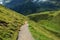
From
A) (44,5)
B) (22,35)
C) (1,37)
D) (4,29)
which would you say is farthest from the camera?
(44,5)

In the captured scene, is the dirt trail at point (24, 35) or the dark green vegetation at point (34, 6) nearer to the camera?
the dirt trail at point (24, 35)

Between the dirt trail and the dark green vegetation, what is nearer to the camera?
the dirt trail

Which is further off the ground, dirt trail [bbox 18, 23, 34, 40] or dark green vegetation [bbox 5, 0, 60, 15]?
dark green vegetation [bbox 5, 0, 60, 15]

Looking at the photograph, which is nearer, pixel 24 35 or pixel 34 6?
pixel 24 35

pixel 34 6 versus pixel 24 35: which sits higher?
pixel 34 6

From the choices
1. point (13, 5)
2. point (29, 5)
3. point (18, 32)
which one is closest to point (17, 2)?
point (13, 5)

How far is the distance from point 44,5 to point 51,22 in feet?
133

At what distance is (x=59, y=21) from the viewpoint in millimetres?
65625

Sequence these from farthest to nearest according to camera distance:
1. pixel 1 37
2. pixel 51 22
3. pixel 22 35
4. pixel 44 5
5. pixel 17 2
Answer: pixel 17 2 → pixel 44 5 → pixel 51 22 → pixel 22 35 → pixel 1 37

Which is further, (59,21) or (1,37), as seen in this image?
(59,21)

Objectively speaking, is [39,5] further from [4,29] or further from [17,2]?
[4,29]

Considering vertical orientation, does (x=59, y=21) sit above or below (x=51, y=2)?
below

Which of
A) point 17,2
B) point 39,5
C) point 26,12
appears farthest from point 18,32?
point 17,2

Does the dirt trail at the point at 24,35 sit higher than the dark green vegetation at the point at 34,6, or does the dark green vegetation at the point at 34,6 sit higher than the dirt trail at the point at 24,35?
the dark green vegetation at the point at 34,6
